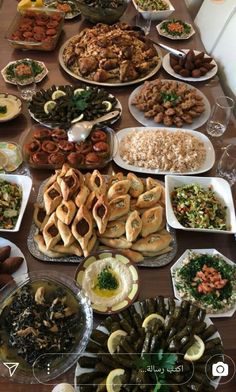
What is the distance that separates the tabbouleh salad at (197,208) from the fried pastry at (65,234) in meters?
0.43

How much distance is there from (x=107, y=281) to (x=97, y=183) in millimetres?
443

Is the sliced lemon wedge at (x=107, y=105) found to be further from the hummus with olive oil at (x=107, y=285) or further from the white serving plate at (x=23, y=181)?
the hummus with olive oil at (x=107, y=285)

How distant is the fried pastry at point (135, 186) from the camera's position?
5.06 ft

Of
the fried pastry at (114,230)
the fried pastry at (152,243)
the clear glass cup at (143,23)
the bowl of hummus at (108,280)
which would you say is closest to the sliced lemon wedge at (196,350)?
the bowl of hummus at (108,280)

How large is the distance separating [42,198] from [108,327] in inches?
25.0

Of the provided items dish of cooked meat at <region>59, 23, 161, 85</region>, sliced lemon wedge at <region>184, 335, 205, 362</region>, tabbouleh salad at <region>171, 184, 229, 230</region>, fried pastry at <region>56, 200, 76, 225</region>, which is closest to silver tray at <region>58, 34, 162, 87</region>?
dish of cooked meat at <region>59, 23, 161, 85</region>

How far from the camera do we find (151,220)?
144 centimetres

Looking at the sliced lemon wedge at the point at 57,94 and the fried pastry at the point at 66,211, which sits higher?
the sliced lemon wedge at the point at 57,94

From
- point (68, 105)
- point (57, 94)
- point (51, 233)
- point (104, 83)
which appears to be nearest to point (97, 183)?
point (51, 233)

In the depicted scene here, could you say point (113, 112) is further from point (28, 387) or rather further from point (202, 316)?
point (28, 387)

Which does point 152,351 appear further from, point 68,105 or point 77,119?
point 68,105

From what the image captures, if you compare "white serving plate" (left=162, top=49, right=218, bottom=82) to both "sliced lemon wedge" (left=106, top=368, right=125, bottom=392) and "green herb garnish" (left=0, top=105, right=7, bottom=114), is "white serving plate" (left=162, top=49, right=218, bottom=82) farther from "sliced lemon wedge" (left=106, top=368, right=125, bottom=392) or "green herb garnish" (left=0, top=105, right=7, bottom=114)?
Result: "sliced lemon wedge" (left=106, top=368, right=125, bottom=392)

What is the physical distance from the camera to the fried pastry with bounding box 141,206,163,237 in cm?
142

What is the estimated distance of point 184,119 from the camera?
1.94m
